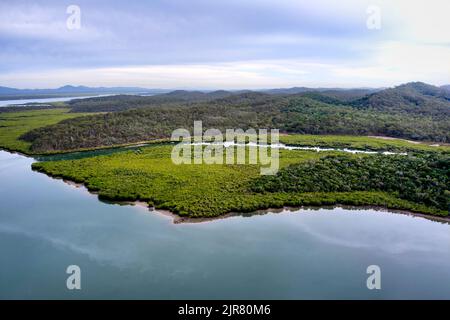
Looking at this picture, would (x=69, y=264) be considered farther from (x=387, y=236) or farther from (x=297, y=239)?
(x=387, y=236)

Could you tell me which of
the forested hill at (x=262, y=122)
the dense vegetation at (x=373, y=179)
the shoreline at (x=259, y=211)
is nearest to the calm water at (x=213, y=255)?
the shoreline at (x=259, y=211)

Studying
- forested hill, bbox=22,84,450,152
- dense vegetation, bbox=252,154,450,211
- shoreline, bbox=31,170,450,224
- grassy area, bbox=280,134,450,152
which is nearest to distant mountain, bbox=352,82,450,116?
forested hill, bbox=22,84,450,152

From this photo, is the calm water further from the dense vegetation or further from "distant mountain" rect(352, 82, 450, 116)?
"distant mountain" rect(352, 82, 450, 116)

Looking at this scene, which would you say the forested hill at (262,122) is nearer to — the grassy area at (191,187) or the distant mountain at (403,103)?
the distant mountain at (403,103)

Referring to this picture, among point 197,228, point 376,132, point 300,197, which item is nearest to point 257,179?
point 300,197

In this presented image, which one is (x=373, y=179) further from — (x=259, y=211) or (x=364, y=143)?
(x=364, y=143)
